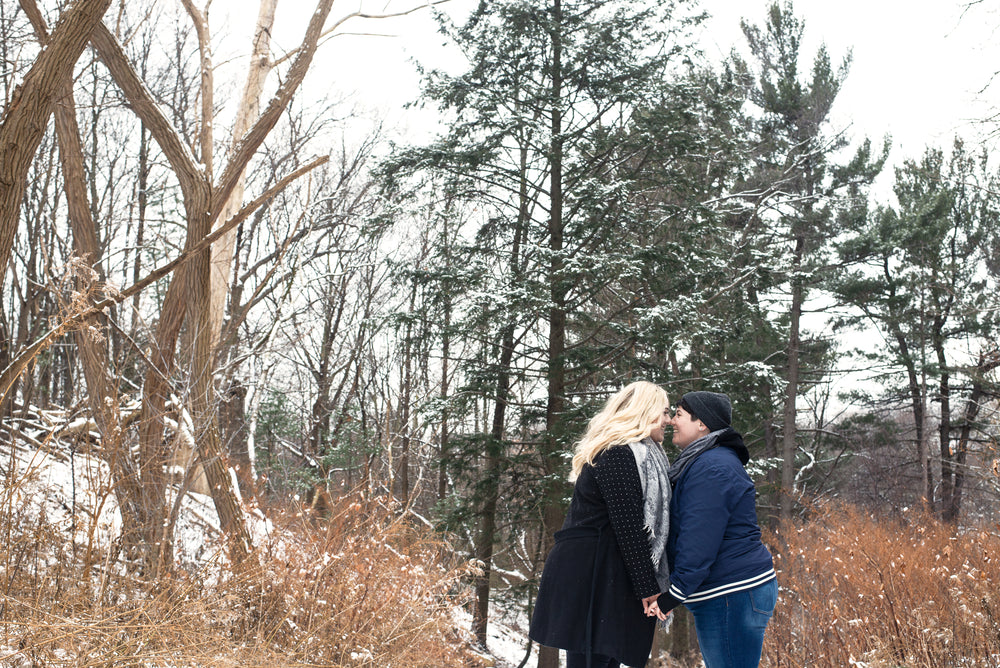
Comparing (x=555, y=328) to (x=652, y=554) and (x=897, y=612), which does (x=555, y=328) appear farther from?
(x=652, y=554)

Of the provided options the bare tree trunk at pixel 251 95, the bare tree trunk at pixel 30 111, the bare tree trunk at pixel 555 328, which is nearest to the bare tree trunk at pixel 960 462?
the bare tree trunk at pixel 555 328

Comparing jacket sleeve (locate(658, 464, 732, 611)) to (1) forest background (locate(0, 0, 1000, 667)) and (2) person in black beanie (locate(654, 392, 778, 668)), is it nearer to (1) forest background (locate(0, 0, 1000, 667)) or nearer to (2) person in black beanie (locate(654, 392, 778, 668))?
(2) person in black beanie (locate(654, 392, 778, 668))

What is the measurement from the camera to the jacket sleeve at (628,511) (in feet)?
9.27

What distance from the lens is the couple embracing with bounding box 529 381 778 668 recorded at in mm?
2793

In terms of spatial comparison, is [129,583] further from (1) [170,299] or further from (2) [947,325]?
(2) [947,325]

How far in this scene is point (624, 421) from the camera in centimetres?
306

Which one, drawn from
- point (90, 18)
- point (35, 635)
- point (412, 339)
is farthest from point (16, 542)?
point (412, 339)

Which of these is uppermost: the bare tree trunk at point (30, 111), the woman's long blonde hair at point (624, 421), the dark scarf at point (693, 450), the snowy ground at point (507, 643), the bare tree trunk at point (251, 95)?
the bare tree trunk at point (251, 95)

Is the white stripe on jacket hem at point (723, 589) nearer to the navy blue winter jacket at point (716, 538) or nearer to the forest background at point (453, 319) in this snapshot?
the navy blue winter jacket at point (716, 538)

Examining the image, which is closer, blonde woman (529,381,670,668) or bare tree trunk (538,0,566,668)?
blonde woman (529,381,670,668)

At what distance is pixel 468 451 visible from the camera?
10969 mm

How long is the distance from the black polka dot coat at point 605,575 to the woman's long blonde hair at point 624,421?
0.05 meters

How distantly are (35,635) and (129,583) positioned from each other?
1.06 m

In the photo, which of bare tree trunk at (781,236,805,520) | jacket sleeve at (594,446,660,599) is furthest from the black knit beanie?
bare tree trunk at (781,236,805,520)
